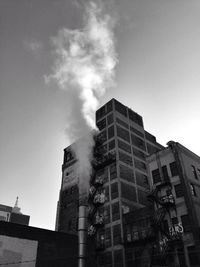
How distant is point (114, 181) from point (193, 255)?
1633 centimetres

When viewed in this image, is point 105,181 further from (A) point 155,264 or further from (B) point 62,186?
(A) point 155,264

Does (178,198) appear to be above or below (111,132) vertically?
below

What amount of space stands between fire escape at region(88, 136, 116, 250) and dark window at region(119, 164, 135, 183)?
208 centimetres

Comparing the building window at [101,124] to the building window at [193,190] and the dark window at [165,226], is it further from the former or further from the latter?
the dark window at [165,226]

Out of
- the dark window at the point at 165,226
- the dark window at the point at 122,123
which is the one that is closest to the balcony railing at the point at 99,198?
the dark window at the point at 165,226

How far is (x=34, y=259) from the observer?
1200 inches

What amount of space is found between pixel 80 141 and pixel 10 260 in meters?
20.4

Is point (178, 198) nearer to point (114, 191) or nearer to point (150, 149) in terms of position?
point (114, 191)

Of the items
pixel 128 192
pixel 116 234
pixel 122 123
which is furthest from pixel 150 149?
pixel 116 234

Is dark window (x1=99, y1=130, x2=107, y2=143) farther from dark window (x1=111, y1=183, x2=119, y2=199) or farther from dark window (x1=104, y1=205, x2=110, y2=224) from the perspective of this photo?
dark window (x1=104, y1=205, x2=110, y2=224)

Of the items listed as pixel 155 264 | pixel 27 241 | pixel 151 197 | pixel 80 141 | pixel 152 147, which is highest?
pixel 152 147

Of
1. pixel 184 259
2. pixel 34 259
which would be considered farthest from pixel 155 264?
pixel 34 259

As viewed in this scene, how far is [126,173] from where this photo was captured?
135 feet

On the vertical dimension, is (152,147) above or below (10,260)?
above
